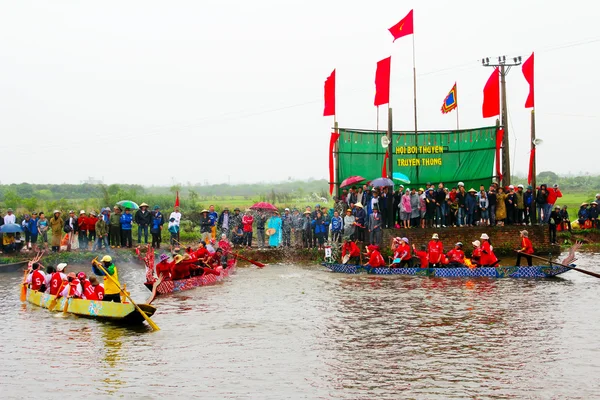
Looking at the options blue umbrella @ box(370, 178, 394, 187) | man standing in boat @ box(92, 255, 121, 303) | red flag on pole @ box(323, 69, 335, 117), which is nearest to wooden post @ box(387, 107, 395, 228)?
blue umbrella @ box(370, 178, 394, 187)

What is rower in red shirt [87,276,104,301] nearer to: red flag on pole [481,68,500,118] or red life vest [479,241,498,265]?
red life vest [479,241,498,265]

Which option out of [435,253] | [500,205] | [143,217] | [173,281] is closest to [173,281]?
[173,281]

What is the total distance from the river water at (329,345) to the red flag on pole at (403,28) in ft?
36.2

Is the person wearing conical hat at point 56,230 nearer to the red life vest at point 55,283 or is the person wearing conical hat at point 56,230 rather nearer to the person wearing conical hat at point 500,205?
the red life vest at point 55,283

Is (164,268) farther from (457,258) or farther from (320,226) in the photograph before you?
(457,258)

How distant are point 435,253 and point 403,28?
32.8ft

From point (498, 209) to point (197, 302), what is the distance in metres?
12.2

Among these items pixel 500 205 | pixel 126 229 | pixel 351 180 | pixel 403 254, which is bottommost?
pixel 403 254

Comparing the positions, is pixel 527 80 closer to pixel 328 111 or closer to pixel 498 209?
pixel 498 209

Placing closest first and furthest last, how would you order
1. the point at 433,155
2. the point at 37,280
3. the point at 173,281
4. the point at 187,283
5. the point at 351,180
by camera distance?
the point at 37,280
the point at 173,281
the point at 187,283
the point at 351,180
the point at 433,155

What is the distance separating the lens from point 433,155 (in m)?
32.1

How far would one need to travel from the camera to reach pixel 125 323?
61.8 ft

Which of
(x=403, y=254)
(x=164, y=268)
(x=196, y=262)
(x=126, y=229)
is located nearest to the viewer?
(x=164, y=268)

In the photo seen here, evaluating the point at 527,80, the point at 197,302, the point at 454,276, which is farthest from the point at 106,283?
the point at 527,80
